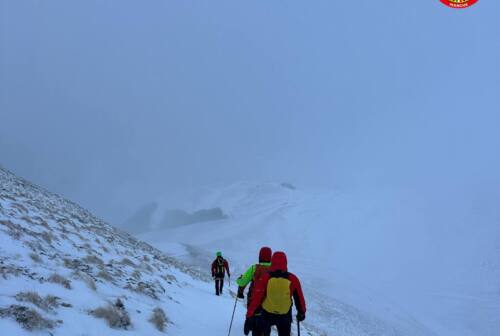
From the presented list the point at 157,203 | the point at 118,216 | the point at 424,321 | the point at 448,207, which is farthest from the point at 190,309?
the point at 118,216

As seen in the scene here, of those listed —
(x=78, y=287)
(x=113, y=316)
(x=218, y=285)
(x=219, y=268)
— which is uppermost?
(x=219, y=268)

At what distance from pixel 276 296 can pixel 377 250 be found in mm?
64843

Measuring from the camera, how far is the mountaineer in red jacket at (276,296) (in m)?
7.15

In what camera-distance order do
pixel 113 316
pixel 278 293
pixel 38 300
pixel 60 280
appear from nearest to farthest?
pixel 38 300 → pixel 278 293 → pixel 113 316 → pixel 60 280

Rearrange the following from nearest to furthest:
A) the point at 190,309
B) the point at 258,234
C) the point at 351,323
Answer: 1. the point at 190,309
2. the point at 351,323
3. the point at 258,234

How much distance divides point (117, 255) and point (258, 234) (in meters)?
60.7

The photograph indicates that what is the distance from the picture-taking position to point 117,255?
16422mm

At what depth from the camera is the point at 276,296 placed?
7164 mm

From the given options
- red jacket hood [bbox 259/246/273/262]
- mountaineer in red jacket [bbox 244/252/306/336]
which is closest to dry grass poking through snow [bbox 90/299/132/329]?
mountaineer in red jacket [bbox 244/252/306/336]

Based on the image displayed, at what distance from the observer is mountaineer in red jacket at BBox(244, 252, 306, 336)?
282 inches

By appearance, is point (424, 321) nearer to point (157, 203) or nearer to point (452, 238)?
point (452, 238)

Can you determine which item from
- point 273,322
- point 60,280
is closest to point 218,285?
point 60,280

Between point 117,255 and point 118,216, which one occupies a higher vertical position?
point 118,216

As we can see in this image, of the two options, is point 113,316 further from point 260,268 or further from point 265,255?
point 265,255
